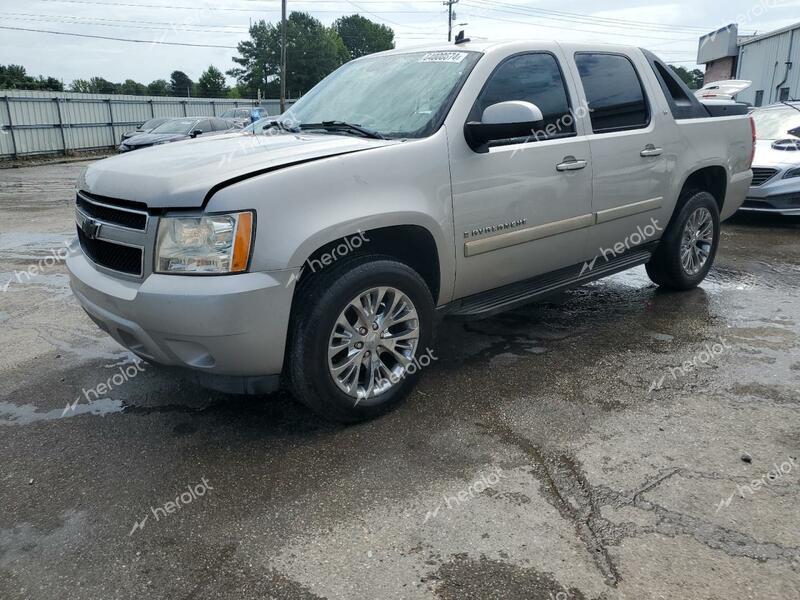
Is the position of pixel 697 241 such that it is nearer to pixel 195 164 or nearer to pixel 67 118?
pixel 195 164

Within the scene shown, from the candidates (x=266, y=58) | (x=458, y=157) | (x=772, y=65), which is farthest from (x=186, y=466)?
(x=266, y=58)

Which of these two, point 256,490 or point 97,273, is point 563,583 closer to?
point 256,490

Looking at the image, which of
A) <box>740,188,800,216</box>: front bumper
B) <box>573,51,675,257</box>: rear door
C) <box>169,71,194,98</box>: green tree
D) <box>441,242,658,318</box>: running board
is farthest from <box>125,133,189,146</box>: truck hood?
<box>169,71,194,98</box>: green tree

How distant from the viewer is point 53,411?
11.4ft

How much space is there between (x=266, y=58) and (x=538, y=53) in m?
86.7

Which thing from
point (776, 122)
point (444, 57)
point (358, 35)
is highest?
point (358, 35)

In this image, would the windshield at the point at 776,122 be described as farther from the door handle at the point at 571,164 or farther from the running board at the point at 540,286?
the door handle at the point at 571,164

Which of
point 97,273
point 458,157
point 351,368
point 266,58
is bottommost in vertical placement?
point 351,368

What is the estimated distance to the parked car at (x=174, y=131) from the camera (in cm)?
1854

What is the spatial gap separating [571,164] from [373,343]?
5.74ft

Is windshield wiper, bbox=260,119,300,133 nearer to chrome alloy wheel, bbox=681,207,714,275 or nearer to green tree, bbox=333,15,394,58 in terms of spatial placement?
chrome alloy wheel, bbox=681,207,714,275

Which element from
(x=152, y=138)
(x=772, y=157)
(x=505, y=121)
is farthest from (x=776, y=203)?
(x=152, y=138)

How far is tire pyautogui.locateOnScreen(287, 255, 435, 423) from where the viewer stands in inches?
116

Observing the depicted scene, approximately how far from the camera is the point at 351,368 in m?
3.16
